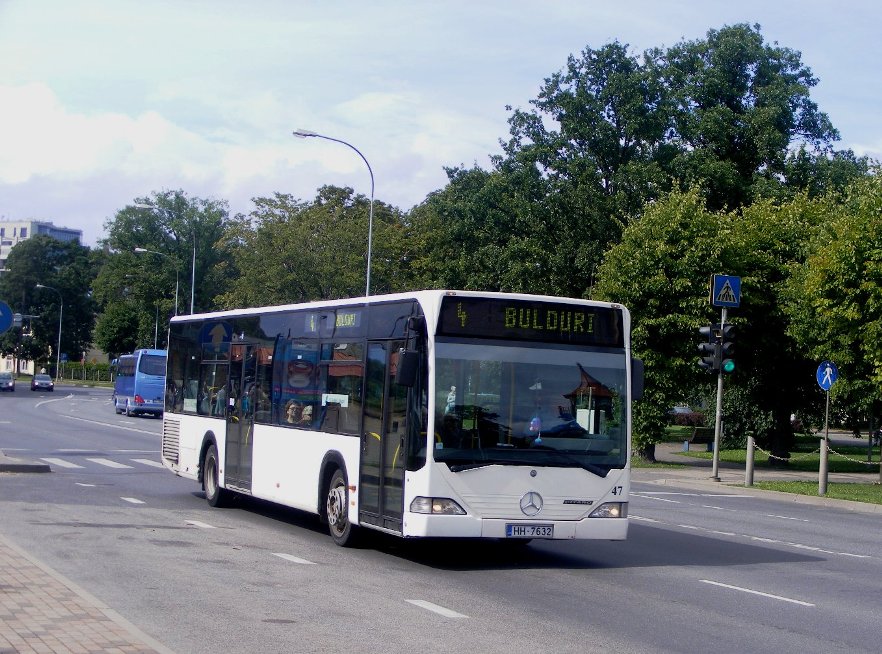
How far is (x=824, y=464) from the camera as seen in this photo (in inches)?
1010

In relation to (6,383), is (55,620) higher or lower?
higher

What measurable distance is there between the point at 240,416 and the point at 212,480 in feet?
4.96

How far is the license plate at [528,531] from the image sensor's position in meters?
12.2

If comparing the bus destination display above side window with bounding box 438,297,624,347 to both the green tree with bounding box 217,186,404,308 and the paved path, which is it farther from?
the green tree with bounding box 217,186,404,308

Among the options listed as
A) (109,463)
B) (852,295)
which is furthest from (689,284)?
(109,463)

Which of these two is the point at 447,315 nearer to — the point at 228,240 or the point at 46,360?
the point at 228,240

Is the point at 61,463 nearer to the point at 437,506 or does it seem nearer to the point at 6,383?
the point at 437,506

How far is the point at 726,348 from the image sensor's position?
2717cm

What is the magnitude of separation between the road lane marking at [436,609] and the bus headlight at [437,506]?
68.9 inches

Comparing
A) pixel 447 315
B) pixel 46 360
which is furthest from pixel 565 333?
pixel 46 360

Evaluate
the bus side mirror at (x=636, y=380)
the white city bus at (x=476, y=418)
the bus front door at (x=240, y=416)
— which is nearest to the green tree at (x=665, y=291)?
the bus front door at (x=240, y=416)

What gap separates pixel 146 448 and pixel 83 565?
21111 mm

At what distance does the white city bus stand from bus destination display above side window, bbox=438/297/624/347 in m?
0.01

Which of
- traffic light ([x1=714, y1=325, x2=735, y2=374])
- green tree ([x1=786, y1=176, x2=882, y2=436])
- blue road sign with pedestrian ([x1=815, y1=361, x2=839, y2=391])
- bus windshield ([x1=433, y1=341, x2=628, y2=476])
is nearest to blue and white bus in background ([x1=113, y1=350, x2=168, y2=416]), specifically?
green tree ([x1=786, y1=176, x2=882, y2=436])
